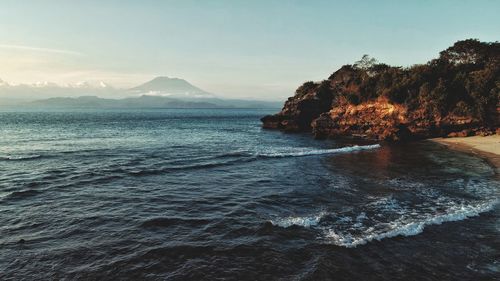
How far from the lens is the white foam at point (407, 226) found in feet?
52.3

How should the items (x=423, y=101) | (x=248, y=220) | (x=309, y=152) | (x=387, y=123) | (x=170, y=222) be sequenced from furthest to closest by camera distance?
1. (x=387, y=123)
2. (x=423, y=101)
3. (x=309, y=152)
4. (x=248, y=220)
5. (x=170, y=222)

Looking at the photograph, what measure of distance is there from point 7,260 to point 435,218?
20.4 metres

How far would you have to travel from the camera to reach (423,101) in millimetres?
54375

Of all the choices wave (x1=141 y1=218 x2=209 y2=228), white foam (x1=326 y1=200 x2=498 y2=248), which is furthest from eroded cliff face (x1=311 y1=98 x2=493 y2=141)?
wave (x1=141 y1=218 x2=209 y2=228)

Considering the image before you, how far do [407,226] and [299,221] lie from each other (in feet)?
17.8

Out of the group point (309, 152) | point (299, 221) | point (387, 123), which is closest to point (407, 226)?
point (299, 221)

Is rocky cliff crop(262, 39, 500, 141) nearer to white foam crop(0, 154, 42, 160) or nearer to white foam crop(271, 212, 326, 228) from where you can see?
white foam crop(271, 212, 326, 228)

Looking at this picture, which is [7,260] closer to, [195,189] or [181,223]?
[181,223]

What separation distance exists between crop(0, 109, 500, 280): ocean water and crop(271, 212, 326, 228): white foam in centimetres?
11

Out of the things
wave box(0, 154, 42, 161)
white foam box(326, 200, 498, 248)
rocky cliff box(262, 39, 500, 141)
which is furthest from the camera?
rocky cliff box(262, 39, 500, 141)

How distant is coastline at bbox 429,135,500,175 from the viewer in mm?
35125

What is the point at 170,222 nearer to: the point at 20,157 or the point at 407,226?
the point at 407,226

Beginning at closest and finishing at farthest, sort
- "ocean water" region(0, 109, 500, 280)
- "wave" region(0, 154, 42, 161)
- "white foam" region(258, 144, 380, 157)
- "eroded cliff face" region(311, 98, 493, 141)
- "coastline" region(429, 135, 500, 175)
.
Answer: "ocean water" region(0, 109, 500, 280), "coastline" region(429, 135, 500, 175), "wave" region(0, 154, 42, 161), "white foam" region(258, 144, 380, 157), "eroded cliff face" region(311, 98, 493, 141)

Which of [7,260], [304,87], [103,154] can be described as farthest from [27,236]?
[304,87]
